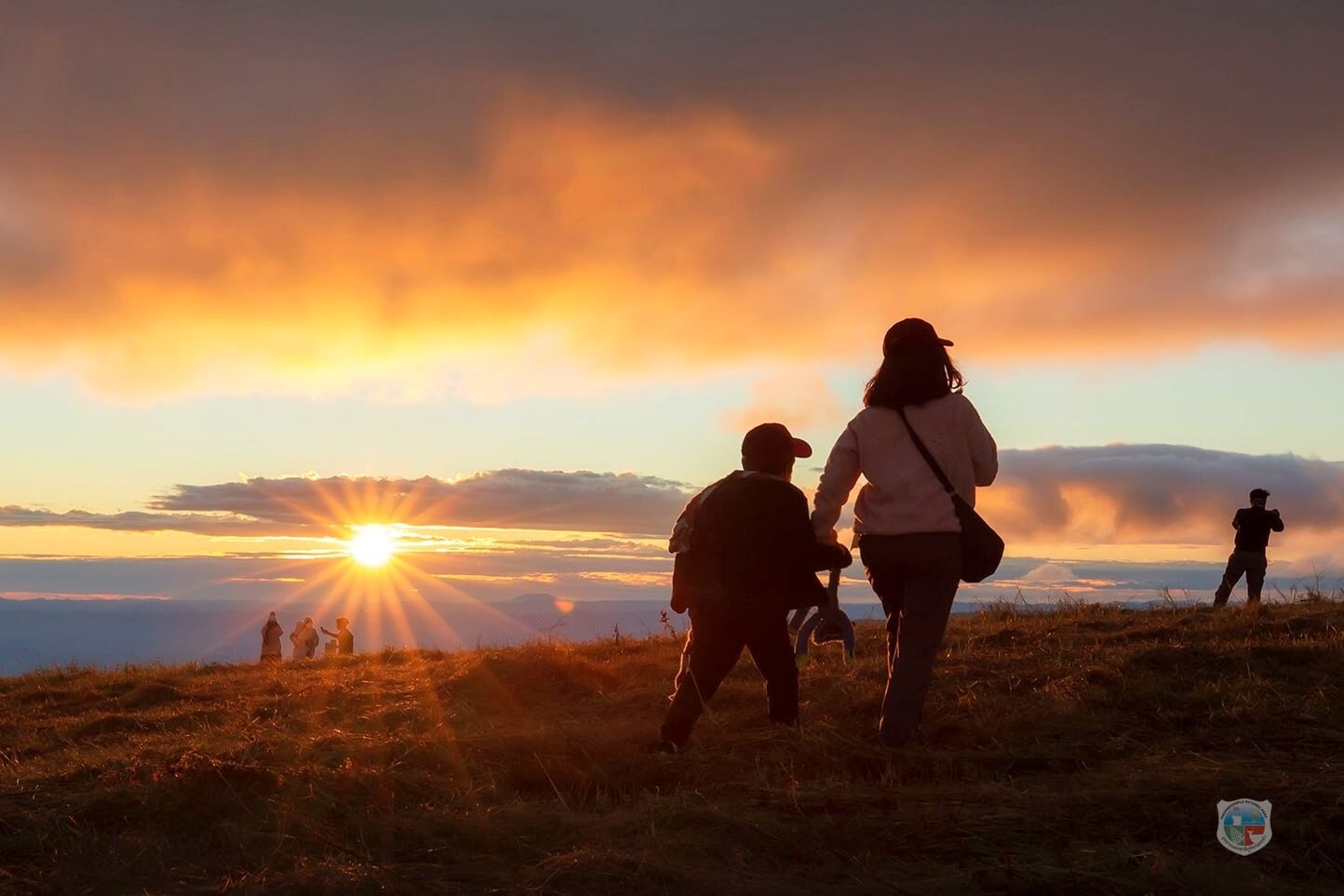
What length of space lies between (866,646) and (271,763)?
6460mm

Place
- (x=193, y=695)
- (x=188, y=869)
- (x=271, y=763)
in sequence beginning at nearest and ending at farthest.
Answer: (x=188, y=869)
(x=271, y=763)
(x=193, y=695)

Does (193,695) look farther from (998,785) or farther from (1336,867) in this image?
(1336,867)

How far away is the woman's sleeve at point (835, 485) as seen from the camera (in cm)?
662

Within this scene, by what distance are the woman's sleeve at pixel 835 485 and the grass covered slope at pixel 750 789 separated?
47.0 inches

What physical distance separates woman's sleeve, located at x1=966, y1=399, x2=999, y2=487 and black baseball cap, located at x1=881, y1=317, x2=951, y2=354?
42 cm

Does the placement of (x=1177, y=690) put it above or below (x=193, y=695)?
above

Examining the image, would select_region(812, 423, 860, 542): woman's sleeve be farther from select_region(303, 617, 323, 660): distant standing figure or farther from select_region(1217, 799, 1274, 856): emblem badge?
select_region(303, 617, 323, 660): distant standing figure

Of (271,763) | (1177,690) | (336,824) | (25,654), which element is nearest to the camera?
(336,824)

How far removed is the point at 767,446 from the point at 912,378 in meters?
1.03

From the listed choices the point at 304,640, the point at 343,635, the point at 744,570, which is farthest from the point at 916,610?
the point at 343,635

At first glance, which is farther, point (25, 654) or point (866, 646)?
point (25, 654)

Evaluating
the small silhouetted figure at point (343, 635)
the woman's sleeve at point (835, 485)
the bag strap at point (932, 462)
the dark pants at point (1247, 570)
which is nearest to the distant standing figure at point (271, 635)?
the small silhouetted figure at point (343, 635)

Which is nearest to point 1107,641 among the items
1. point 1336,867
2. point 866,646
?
point 866,646

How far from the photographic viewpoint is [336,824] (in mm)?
5082
